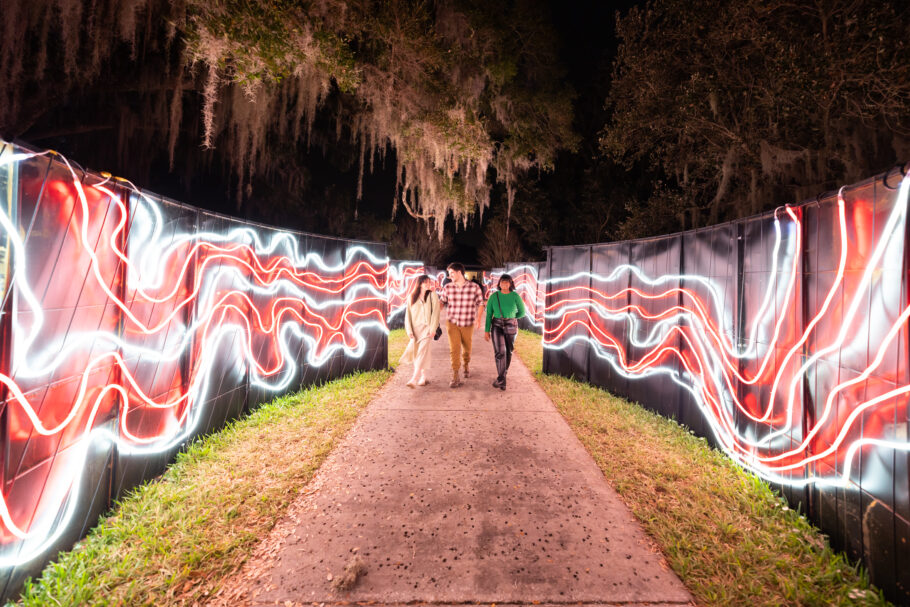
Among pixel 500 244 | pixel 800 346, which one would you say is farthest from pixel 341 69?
pixel 500 244

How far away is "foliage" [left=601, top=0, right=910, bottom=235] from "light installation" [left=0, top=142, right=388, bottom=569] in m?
7.84

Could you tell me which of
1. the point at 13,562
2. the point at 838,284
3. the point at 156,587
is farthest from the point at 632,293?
the point at 13,562

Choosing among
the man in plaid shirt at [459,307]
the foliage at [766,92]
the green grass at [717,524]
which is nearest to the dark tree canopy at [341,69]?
the foliage at [766,92]

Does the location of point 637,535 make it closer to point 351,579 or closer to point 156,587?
point 351,579

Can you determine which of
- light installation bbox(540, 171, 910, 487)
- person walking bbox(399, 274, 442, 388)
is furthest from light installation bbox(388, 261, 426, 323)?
light installation bbox(540, 171, 910, 487)

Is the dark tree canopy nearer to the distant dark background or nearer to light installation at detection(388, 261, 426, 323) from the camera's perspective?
the distant dark background

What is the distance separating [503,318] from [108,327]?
4.46 m

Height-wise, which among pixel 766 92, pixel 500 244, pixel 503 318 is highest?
pixel 500 244

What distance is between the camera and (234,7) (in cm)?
518

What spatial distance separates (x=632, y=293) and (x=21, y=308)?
5814mm

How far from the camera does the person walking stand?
19.6 feet

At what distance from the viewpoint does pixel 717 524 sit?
8.92ft

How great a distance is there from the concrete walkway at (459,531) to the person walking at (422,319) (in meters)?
1.88

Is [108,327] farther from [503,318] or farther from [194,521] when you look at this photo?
[503,318]
